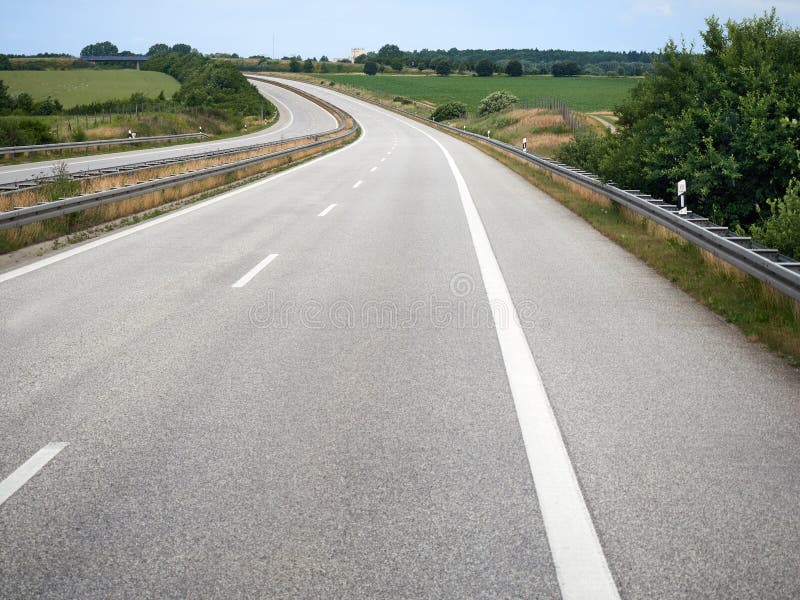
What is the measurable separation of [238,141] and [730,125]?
150 feet

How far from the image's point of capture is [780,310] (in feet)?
24.6

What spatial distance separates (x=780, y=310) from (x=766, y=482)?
160 inches

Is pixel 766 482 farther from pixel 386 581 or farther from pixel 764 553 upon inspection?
pixel 386 581

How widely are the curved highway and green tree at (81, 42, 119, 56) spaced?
7363cm

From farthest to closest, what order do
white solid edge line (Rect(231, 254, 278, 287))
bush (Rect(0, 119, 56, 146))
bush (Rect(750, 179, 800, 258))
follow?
1. bush (Rect(0, 119, 56, 146))
2. white solid edge line (Rect(231, 254, 278, 287))
3. bush (Rect(750, 179, 800, 258))

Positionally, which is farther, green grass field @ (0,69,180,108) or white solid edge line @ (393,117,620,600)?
green grass field @ (0,69,180,108)

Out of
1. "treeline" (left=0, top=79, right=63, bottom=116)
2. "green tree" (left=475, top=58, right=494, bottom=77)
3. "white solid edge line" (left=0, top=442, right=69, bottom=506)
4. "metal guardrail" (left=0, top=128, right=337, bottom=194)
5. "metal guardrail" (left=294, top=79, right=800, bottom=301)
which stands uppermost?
"green tree" (left=475, top=58, right=494, bottom=77)

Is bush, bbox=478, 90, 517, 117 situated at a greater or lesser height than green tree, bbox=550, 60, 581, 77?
lesser

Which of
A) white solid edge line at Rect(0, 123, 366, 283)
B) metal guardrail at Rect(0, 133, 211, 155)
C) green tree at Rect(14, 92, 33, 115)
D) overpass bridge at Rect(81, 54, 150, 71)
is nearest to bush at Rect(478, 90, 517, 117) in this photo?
metal guardrail at Rect(0, 133, 211, 155)

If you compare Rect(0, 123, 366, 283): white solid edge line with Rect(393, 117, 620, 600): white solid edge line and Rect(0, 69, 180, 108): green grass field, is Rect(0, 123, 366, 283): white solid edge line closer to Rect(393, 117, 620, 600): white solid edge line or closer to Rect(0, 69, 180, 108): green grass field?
Rect(393, 117, 620, 600): white solid edge line

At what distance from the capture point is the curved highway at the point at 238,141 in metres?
27.5

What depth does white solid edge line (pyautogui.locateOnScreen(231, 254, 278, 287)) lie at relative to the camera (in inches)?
358

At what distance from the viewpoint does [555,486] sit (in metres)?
3.94

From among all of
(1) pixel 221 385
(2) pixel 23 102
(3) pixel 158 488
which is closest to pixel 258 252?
(1) pixel 221 385
